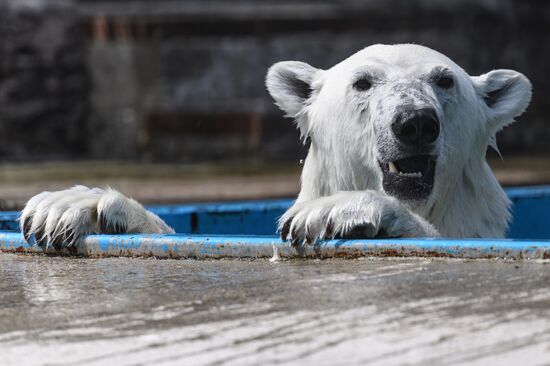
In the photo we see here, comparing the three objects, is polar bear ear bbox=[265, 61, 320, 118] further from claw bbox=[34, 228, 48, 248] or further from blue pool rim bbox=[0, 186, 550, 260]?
claw bbox=[34, 228, 48, 248]

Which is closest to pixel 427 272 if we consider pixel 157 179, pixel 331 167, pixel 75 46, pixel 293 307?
pixel 293 307

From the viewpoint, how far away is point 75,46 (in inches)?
403

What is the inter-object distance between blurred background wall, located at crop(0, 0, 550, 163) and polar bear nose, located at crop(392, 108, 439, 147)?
6873 millimetres

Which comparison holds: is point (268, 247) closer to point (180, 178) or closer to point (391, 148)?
point (391, 148)

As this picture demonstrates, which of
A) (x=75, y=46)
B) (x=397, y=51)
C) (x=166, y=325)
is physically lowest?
(x=166, y=325)

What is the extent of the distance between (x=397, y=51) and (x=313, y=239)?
92 centimetres

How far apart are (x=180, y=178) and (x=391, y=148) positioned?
5.73m

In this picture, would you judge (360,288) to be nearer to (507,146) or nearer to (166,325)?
(166,325)

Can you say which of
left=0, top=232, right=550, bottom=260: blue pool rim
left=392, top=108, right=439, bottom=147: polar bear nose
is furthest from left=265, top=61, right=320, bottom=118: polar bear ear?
left=0, top=232, right=550, bottom=260: blue pool rim

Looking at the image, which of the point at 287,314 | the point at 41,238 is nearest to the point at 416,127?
the point at 41,238

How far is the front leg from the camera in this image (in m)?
2.47

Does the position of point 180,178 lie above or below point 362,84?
below

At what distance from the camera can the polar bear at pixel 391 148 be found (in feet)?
9.34

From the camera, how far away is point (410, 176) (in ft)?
9.66
